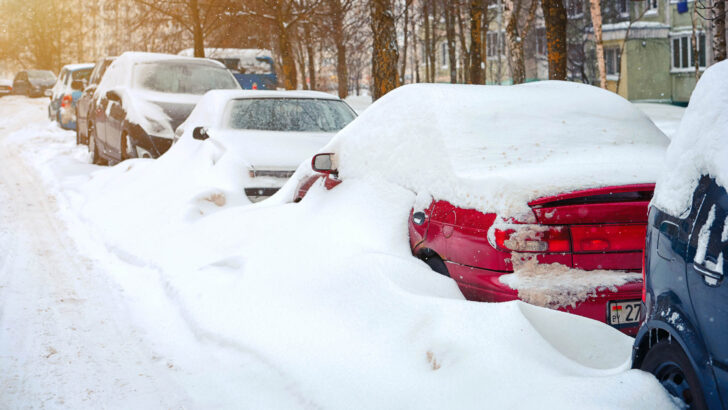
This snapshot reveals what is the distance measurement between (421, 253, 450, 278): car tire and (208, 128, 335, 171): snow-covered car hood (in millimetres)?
3913

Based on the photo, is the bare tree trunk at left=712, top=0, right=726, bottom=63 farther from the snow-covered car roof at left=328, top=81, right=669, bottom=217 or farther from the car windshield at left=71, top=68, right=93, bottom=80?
the car windshield at left=71, top=68, right=93, bottom=80

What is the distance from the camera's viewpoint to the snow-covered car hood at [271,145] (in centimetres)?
830

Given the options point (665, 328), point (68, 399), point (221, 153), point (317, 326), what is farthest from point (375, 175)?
point (221, 153)

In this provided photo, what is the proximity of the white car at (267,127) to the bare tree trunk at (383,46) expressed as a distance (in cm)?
375

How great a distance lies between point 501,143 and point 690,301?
224cm

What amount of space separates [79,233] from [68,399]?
4797 mm

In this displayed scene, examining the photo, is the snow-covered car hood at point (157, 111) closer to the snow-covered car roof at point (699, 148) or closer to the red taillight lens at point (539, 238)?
the red taillight lens at point (539, 238)

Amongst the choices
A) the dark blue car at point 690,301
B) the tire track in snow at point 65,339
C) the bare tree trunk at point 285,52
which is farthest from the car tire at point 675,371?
the bare tree trunk at point 285,52

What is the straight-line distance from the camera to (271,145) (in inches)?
342

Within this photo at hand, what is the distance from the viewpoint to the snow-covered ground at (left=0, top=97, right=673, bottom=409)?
342 cm

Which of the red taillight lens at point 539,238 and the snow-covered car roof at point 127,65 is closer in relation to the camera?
the red taillight lens at point 539,238

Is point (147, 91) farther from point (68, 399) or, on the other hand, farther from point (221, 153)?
point (68, 399)

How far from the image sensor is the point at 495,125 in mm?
4809

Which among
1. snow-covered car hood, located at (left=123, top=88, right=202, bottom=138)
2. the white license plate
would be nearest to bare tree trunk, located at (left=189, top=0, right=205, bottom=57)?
snow-covered car hood, located at (left=123, top=88, right=202, bottom=138)
